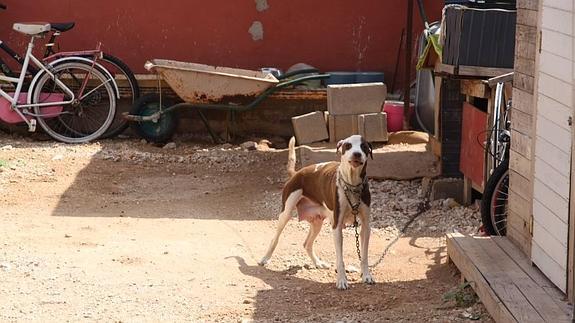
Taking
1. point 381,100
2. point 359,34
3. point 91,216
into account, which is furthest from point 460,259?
point 359,34

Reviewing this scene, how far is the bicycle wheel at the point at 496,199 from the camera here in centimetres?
783

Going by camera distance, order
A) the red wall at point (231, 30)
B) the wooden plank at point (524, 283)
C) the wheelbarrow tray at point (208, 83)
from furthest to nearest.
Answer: the red wall at point (231, 30)
the wheelbarrow tray at point (208, 83)
the wooden plank at point (524, 283)

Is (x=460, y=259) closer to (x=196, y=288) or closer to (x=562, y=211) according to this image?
(x=562, y=211)

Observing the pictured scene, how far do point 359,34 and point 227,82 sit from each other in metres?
2.15

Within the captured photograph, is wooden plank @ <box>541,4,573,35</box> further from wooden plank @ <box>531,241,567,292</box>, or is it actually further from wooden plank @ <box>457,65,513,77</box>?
wooden plank @ <box>457,65,513,77</box>

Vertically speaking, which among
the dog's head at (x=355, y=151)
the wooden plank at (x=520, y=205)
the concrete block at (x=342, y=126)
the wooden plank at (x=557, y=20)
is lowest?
the concrete block at (x=342, y=126)

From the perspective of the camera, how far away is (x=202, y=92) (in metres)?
12.6

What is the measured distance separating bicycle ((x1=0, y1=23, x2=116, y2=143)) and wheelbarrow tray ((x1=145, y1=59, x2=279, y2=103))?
86 centimetres

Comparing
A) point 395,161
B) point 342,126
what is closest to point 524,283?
point 395,161

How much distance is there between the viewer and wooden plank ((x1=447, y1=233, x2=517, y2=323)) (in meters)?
5.83

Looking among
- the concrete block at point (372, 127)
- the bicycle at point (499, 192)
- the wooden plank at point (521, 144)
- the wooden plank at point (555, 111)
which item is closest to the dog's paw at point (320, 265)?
the bicycle at point (499, 192)

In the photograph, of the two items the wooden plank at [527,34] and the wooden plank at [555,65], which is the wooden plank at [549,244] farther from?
the wooden plank at [527,34]

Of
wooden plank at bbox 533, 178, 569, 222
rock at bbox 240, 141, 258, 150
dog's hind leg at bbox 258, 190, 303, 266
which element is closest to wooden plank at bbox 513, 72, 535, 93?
wooden plank at bbox 533, 178, 569, 222

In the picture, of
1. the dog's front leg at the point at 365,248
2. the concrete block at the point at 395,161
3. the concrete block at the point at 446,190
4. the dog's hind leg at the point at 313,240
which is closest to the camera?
the dog's front leg at the point at 365,248
